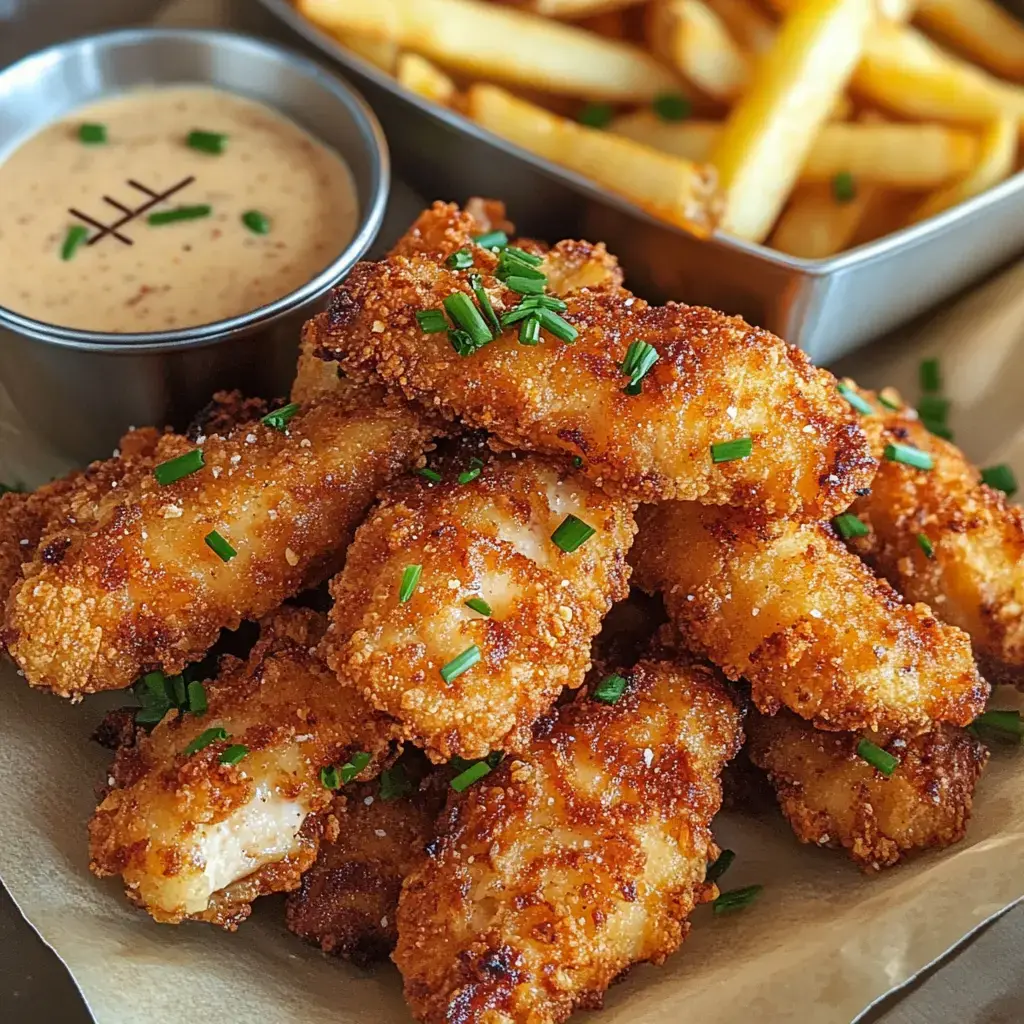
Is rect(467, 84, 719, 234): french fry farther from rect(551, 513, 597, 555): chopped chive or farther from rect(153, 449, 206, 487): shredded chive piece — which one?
rect(153, 449, 206, 487): shredded chive piece

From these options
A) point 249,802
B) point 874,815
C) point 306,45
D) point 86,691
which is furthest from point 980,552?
point 306,45

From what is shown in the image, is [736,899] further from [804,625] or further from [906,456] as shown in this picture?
[906,456]

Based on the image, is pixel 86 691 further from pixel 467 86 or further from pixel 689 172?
pixel 467 86

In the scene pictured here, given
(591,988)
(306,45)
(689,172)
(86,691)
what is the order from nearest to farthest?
(591,988), (86,691), (689,172), (306,45)

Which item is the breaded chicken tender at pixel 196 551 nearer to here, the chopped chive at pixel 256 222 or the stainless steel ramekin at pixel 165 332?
the stainless steel ramekin at pixel 165 332

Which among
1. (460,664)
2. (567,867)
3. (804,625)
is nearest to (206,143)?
(460,664)
